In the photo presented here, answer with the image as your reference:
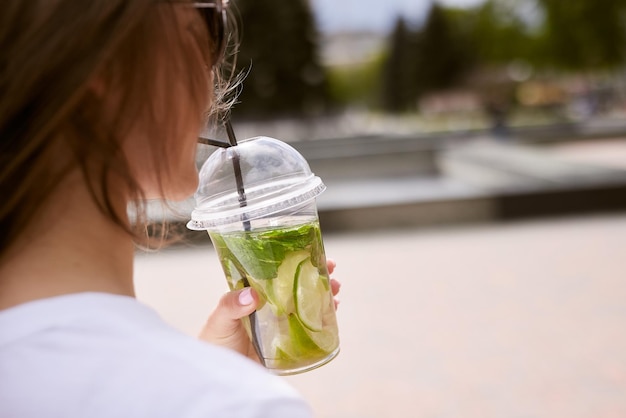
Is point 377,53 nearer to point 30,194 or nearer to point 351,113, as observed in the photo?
point 351,113

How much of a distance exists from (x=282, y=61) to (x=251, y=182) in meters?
34.2

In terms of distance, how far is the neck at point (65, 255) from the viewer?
0.75 metres

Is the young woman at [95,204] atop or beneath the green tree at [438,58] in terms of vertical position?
atop

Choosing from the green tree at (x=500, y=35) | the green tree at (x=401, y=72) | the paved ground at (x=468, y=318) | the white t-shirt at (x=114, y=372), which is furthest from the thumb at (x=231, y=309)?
the green tree at (x=401, y=72)

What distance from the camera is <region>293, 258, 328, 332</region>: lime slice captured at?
3.94ft

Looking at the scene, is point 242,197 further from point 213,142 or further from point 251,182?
point 213,142

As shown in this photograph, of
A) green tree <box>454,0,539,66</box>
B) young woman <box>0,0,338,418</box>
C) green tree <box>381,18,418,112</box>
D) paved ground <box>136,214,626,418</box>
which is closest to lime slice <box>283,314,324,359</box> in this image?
young woman <box>0,0,338,418</box>

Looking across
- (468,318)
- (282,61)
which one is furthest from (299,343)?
(282,61)

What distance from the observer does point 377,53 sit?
52.2 metres

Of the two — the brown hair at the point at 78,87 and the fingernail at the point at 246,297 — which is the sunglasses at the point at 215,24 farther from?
the fingernail at the point at 246,297

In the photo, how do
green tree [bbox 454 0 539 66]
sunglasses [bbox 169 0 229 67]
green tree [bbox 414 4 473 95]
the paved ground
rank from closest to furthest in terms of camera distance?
sunglasses [bbox 169 0 229 67]
the paved ground
green tree [bbox 454 0 539 66]
green tree [bbox 414 4 473 95]

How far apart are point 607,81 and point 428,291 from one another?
3416cm

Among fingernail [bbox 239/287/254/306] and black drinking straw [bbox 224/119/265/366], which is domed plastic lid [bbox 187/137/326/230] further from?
fingernail [bbox 239/287/254/306]

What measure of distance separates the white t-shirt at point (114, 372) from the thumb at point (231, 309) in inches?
17.6
